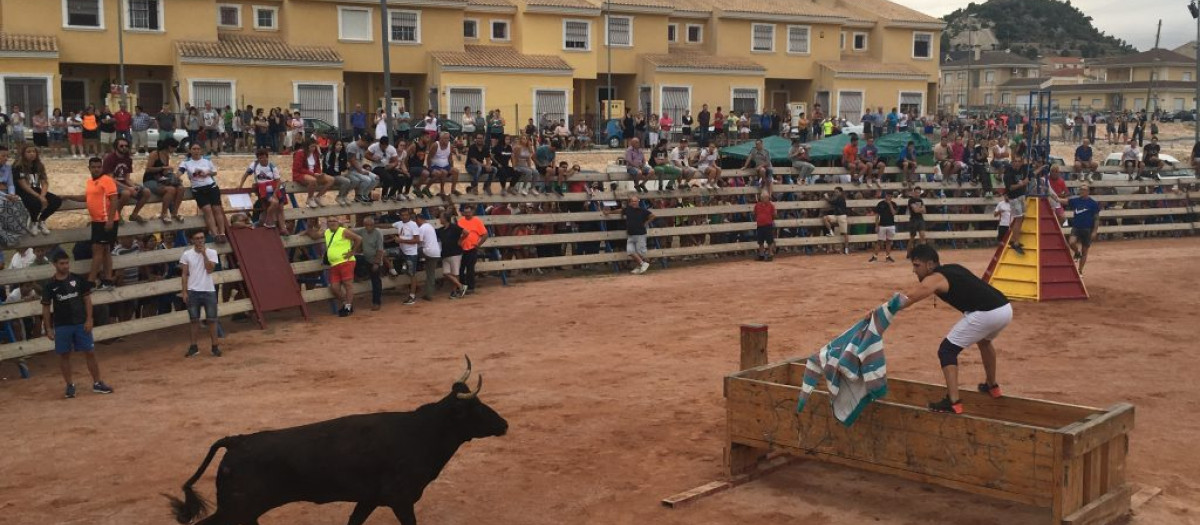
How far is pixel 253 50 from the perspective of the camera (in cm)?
4162

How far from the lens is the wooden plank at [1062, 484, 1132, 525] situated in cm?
862

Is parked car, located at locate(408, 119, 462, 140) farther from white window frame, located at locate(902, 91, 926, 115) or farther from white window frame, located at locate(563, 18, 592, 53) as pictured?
white window frame, located at locate(902, 91, 926, 115)

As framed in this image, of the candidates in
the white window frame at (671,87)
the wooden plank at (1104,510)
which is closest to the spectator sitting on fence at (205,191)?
the wooden plank at (1104,510)

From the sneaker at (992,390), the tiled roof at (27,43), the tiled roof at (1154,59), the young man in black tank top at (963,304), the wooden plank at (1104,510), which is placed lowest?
the wooden plank at (1104,510)

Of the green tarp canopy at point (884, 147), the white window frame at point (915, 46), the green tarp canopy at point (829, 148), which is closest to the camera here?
the green tarp canopy at point (829, 148)

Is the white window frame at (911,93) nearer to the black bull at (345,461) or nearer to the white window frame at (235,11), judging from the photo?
the white window frame at (235,11)

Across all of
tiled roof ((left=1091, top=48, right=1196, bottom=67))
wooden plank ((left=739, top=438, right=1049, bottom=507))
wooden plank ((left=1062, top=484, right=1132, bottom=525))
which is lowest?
wooden plank ((left=1062, top=484, right=1132, bottom=525))

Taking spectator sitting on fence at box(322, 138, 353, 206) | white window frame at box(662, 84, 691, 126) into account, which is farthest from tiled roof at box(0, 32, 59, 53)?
white window frame at box(662, 84, 691, 126)

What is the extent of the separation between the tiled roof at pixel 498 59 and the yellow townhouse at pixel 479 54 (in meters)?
0.10

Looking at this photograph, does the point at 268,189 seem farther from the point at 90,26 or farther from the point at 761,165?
the point at 90,26

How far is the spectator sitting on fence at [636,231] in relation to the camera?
80.5 feet

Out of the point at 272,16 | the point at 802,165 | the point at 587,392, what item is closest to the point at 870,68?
the point at 272,16

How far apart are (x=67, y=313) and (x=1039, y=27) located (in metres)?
167

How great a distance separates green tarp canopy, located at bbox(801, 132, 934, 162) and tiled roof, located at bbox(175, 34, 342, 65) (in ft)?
65.5
